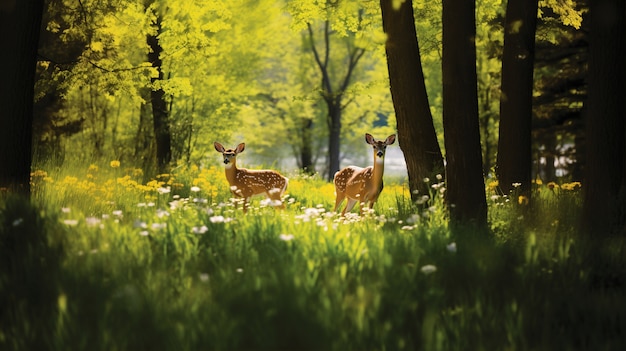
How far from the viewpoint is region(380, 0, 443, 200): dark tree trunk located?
1026cm

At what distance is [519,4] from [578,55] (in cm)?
1102

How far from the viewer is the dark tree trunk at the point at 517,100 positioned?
1145 cm

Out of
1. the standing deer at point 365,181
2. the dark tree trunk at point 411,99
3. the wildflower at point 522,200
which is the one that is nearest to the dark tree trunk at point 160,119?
the standing deer at point 365,181

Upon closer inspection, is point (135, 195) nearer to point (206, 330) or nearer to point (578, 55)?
point (206, 330)

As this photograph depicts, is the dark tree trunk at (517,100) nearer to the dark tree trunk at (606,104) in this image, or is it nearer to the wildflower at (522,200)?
the wildflower at (522,200)

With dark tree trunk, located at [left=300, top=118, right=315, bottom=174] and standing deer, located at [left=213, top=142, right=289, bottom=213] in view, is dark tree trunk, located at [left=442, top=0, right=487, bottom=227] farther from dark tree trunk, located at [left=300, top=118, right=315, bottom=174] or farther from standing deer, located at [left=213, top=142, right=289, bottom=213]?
dark tree trunk, located at [left=300, top=118, right=315, bottom=174]

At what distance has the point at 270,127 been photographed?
157 feet

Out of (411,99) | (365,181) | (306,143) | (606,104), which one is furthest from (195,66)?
(306,143)

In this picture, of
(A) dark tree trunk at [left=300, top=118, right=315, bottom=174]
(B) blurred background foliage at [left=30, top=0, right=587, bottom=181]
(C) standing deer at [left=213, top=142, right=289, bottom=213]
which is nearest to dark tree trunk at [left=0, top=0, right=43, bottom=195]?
(B) blurred background foliage at [left=30, top=0, right=587, bottom=181]

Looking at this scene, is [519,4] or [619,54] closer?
[619,54]

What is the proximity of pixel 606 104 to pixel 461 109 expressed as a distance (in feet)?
5.92

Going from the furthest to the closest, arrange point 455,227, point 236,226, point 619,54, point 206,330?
point 619,54
point 455,227
point 236,226
point 206,330

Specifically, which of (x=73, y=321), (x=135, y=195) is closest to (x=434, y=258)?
(x=73, y=321)

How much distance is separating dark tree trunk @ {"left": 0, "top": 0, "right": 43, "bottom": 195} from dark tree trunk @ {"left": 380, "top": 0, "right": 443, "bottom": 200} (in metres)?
4.92
